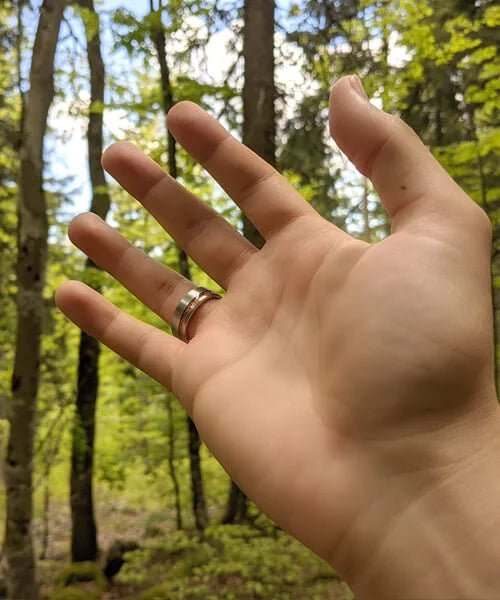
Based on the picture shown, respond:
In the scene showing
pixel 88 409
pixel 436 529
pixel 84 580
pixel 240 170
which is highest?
pixel 240 170

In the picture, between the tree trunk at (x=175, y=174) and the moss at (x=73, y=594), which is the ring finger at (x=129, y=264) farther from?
the moss at (x=73, y=594)

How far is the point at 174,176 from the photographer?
14.3ft

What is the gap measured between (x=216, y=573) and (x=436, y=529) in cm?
349

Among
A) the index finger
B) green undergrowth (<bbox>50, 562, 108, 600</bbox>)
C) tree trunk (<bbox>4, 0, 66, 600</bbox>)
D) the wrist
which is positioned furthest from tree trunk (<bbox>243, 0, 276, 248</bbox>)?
green undergrowth (<bbox>50, 562, 108, 600</bbox>)

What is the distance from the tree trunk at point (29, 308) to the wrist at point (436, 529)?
108 inches

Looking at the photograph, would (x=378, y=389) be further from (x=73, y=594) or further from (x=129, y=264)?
(x=73, y=594)

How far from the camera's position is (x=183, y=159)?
15.3 ft

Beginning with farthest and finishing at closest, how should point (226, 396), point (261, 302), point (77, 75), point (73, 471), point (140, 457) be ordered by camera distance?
point (140, 457) → point (73, 471) → point (77, 75) → point (261, 302) → point (226, 396)

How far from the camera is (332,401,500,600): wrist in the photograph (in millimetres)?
854

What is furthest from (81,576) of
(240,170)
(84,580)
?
(240,170)

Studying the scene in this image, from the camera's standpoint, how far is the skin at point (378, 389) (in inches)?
35.9

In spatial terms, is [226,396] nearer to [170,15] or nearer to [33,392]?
[33,392]

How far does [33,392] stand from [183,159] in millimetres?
2525

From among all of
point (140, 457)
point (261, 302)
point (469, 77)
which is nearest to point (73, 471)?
point (140, 457)
